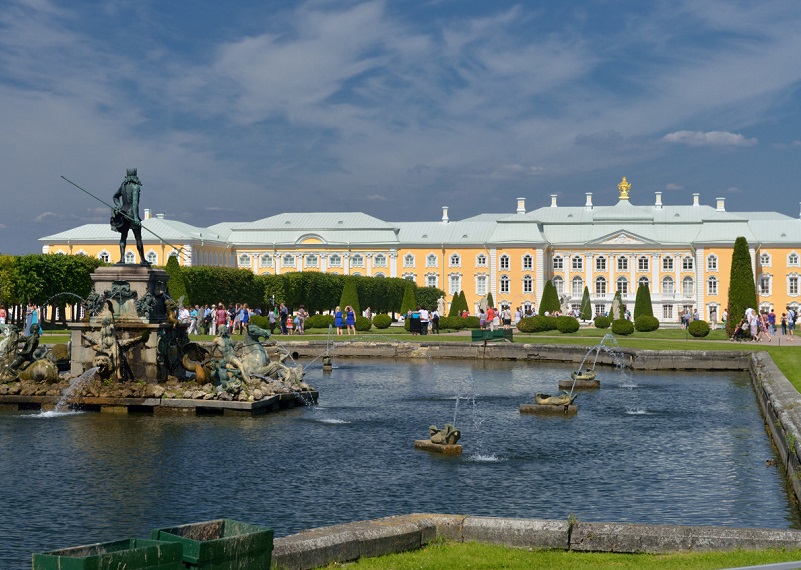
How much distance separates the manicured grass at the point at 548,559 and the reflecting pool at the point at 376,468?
2.05 m

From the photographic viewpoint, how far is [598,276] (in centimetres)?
9225

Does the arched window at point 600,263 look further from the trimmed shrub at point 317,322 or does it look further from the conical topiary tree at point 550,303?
the trimmed shrub at point 317,322

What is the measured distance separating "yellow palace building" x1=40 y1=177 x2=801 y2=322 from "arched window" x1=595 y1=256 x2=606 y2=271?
9 centimetres

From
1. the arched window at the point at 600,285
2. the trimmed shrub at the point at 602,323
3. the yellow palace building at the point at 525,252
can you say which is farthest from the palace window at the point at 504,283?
the trimmed shrub at the point at 602,323

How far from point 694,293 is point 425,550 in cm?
8565

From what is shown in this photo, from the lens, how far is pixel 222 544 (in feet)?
18.0

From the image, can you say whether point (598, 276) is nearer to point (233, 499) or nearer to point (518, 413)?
point (518, 413)

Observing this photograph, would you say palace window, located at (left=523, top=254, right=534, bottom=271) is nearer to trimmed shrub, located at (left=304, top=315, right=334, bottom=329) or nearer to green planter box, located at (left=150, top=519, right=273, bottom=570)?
trimmed shrub, located at (left=304, top=315, right=334, bottom=329)

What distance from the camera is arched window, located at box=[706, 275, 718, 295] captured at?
290ft

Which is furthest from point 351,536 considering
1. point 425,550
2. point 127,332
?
point 127,332

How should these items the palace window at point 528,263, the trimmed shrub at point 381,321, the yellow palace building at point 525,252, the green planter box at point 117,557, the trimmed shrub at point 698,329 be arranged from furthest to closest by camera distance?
the palace window at point 528,263
the yellow palace building at point 525,252
the trimmed shrub at point 381,321
the trimmed shrub at point 698,329
the green planter box at point 117,557

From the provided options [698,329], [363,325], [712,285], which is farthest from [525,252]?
[698,329]

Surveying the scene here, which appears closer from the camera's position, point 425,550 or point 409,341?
point 425,550

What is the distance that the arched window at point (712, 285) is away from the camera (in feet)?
290
